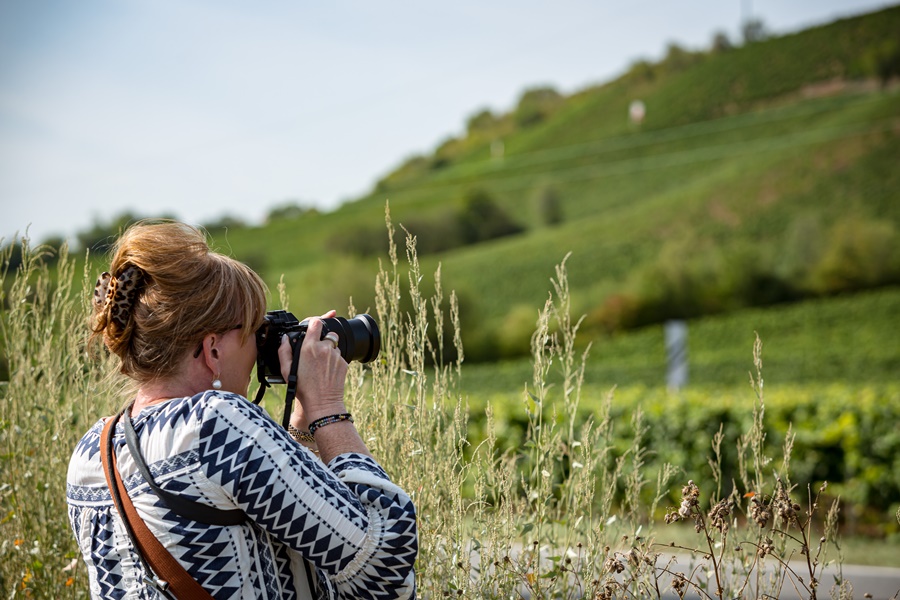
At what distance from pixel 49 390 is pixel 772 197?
147 ft

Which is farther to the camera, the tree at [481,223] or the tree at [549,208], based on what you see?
the tree at [549,208]

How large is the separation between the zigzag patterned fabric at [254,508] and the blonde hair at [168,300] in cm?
11

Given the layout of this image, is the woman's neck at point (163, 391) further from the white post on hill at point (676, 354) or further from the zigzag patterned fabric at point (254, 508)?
the white post on hill at point (676, 354)

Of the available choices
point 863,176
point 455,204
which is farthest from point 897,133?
point 455,204

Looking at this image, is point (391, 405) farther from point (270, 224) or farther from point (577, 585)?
point (270, 224)

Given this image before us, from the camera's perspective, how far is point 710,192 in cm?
4603

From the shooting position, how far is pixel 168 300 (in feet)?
4.96

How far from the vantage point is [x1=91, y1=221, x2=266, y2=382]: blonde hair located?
1.51m

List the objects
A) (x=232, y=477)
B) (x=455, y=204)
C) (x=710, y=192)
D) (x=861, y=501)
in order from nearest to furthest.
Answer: (x=232, y=477) → (x=861, y=501) → (x=710, y=192) → (x=455, y=204)

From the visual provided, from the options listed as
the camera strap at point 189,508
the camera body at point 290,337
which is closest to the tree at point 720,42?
the camera body at point 290,337

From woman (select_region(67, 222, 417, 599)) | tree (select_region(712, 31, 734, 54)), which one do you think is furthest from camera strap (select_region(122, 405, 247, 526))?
tree (select_region(712, 31, 734, 54))

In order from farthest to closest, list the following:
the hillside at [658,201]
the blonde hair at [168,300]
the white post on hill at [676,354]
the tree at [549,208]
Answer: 1. the tree at [549,208]
2. the hillside at [658,201]
3. the white post on hill at [676,354]
4. the blonde hair at [168,300]

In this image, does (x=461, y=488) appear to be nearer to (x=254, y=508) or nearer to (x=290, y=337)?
(x=290, y=337)

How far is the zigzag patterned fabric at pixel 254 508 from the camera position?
1.39 m
